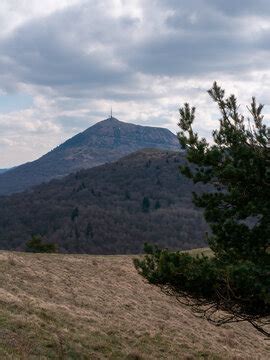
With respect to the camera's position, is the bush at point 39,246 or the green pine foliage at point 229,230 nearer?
the green pine foliage at point 229,230

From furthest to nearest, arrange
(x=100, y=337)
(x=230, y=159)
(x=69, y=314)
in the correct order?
(x=69, y=314)
(x=100, y=337)
(x=230, y=159)

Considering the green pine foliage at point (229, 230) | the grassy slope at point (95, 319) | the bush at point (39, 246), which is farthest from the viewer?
the bush at point (39, 246)

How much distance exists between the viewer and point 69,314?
858 inches

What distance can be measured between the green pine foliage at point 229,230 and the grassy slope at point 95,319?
484 centimetres

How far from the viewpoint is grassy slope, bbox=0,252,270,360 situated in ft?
54.7

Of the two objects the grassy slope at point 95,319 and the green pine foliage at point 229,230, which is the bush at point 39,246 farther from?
the green pine foliage at point 229,230

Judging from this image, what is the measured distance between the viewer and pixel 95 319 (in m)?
22.5

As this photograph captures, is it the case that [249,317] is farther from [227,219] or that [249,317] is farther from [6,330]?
[6,330]

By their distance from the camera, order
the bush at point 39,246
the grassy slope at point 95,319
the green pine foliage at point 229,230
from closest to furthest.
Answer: the green pine foliage at point 229,230 → the grassy slope at point 95,319 → the bush at point 39,246

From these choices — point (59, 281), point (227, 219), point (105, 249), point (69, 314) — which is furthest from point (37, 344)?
point (105, 249)

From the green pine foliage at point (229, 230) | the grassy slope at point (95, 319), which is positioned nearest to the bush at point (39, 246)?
the grassy slope at point (95, 319)

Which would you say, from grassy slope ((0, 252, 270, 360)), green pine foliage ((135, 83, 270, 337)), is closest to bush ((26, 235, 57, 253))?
grassy slope ((0, 252, 270, 360))

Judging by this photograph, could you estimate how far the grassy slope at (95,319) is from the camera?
54.7 ft

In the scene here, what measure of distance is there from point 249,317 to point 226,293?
1.15 meters
